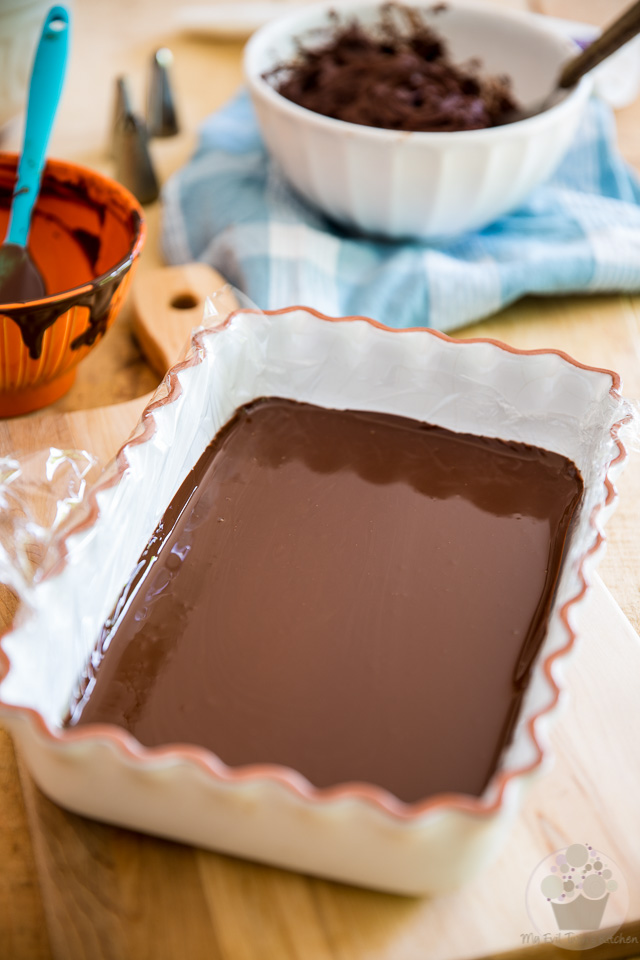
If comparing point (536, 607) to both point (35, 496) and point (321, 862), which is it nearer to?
point (321, 862)

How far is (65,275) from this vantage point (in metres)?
1.16

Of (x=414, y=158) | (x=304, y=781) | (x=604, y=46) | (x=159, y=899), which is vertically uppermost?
(x=604, y=46)

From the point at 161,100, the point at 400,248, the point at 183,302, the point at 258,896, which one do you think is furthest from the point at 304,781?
the point at 161,100

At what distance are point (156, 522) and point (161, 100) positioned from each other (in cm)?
106

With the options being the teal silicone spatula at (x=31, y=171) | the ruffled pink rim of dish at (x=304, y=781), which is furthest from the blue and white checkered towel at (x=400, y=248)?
the ruffled pink rim of dish at (x=304, y=781)

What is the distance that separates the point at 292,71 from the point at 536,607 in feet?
3.36

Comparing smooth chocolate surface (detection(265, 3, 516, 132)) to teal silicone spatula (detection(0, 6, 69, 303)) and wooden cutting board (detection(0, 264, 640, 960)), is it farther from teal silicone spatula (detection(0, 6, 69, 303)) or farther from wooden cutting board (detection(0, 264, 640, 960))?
wooden cutting board (detection(0, 264, 640, 960))

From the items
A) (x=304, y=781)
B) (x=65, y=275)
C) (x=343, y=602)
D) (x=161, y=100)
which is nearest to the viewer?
(x=304, y=781)

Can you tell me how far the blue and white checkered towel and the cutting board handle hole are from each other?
0.08m

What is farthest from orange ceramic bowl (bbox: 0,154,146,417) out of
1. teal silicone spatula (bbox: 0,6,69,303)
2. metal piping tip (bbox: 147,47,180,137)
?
metal piping tip (bbox: 147,47,180,137)

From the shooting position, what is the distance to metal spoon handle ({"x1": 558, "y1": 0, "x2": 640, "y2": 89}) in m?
1.15

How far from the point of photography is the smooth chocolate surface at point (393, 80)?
1292 mm

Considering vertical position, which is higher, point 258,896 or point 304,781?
point 304,781

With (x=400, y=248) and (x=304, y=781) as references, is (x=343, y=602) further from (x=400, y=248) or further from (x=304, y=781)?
(x=400, y=248)
